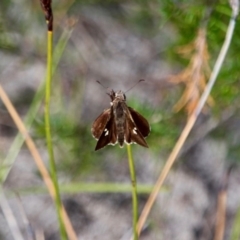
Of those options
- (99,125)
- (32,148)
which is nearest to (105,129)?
(99,125)

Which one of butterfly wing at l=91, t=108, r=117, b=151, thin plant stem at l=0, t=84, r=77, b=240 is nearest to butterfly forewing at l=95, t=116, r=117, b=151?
butterfly wing at l=91, t=108, r=117, b=151

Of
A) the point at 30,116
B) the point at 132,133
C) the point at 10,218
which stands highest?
the point at 30,116

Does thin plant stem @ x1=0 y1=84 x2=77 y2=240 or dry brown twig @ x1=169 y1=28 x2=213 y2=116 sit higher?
dry brown twig @ x1=169 y1=28 x2=213 y2=116

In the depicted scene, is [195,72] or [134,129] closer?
[134,129]

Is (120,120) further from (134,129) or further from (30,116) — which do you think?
(30,116)

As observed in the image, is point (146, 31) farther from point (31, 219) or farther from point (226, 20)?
point (31, 219)

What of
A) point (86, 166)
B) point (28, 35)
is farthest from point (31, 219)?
point (28, 35)

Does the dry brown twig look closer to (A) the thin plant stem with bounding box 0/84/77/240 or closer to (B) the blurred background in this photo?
(B) the blurred background

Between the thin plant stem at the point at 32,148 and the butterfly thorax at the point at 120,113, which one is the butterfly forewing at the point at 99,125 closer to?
the butterfly thorax at the point at 120,113
